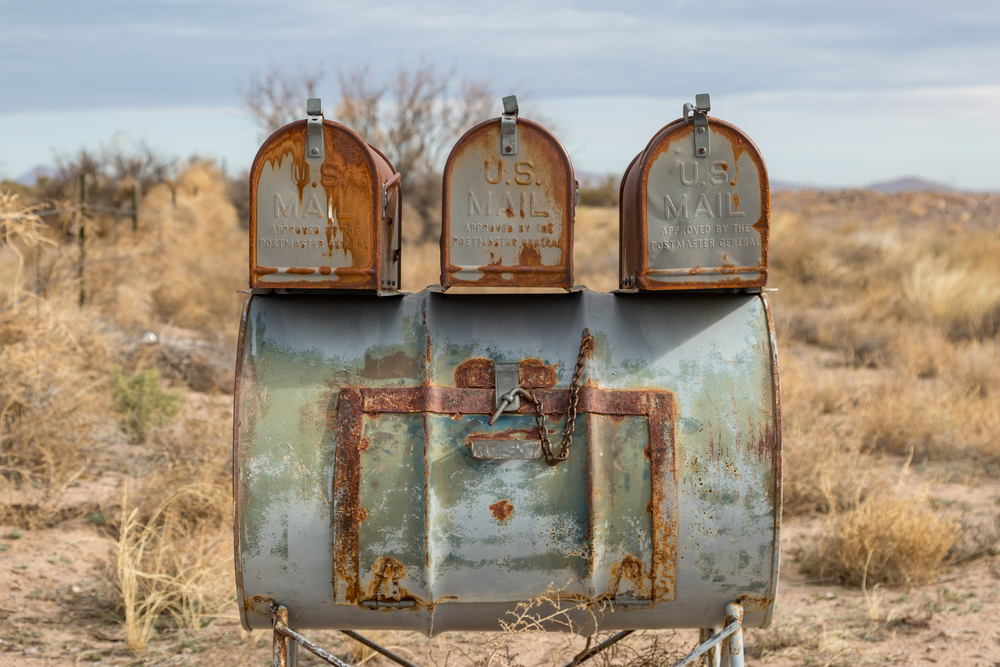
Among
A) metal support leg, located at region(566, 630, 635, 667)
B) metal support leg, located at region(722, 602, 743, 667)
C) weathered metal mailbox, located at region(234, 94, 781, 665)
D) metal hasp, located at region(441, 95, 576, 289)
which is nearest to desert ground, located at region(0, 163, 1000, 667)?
metal support leg, located at region(566, 630, 635, 667)

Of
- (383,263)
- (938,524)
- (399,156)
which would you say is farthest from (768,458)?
(399,156)

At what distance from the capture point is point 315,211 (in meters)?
1.97

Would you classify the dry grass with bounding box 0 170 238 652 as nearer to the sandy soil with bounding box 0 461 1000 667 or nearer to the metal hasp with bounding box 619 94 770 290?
the sandy soil with bounding box 0 461 1000 667

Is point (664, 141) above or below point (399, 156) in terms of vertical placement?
below

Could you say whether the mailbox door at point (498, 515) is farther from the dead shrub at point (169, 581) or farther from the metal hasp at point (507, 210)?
the dead shrub at point (169, 581)

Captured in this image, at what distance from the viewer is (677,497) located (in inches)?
78.4

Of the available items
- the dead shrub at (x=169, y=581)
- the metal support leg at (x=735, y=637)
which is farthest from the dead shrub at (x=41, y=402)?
the metal support leg at (x=735, y=637)

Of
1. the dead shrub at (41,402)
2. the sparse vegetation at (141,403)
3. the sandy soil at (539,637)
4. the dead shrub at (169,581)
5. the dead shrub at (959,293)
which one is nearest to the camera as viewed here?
the sandy soil at (539,637)

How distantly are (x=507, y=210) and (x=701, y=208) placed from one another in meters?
0.47

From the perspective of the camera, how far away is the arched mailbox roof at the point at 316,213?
6.45ft

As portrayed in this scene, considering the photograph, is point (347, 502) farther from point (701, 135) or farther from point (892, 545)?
point (892, 545)

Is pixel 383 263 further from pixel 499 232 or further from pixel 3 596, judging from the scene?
pixel 3 596

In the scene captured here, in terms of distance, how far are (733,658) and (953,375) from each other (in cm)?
615

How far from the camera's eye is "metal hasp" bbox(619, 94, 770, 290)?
6.47ft
